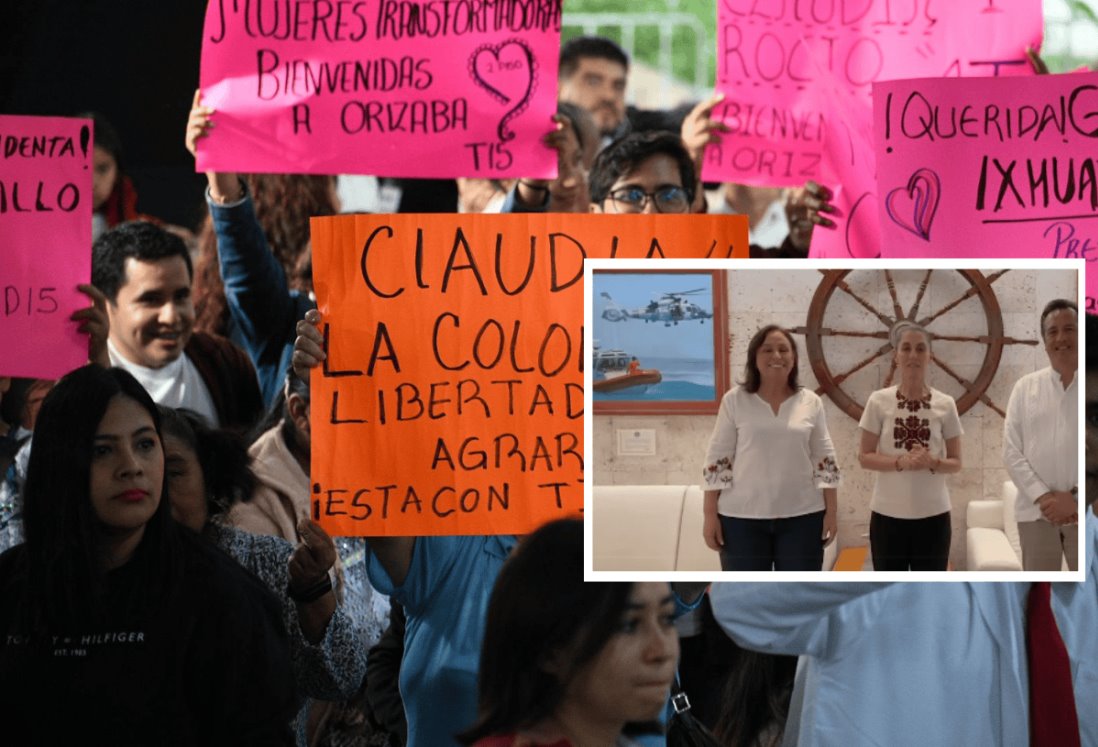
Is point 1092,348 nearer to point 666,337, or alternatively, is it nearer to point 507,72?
point 666,337

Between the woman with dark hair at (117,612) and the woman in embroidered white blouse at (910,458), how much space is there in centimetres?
93

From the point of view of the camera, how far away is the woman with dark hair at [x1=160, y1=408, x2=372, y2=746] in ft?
8.53

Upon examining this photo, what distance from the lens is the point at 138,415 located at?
2.50 metres

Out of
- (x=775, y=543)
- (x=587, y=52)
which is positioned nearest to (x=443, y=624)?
(x=775, y=543)


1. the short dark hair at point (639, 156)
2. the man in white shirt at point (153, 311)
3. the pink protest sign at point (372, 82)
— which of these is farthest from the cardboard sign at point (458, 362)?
the man in white shirt at point (153, 311)

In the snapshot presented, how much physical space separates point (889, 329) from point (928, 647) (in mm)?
525

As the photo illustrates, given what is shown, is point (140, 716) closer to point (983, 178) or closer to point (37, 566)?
point (37, 566)

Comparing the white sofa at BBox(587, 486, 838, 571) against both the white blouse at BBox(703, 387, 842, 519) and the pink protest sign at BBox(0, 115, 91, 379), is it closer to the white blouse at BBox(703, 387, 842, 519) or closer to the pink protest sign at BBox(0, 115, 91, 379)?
the white blouse at BBox(703, 387, 842, 519)

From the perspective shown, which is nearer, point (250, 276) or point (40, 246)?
point (40, 246)

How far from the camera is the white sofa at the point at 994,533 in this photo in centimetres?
241

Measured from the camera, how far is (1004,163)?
2.57 m

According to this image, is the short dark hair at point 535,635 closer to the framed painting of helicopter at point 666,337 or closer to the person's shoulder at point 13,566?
the framed painting of helicopter at point 666,337

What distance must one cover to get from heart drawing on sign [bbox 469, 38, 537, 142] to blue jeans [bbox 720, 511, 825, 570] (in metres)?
0.88

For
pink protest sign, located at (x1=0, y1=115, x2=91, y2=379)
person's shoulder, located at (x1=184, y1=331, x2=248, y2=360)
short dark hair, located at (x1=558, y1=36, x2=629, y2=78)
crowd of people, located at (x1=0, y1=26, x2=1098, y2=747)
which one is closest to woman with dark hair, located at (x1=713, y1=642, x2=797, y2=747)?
crowd of people, located at (x1=0, y1=26, x2=1098, y2=747)
